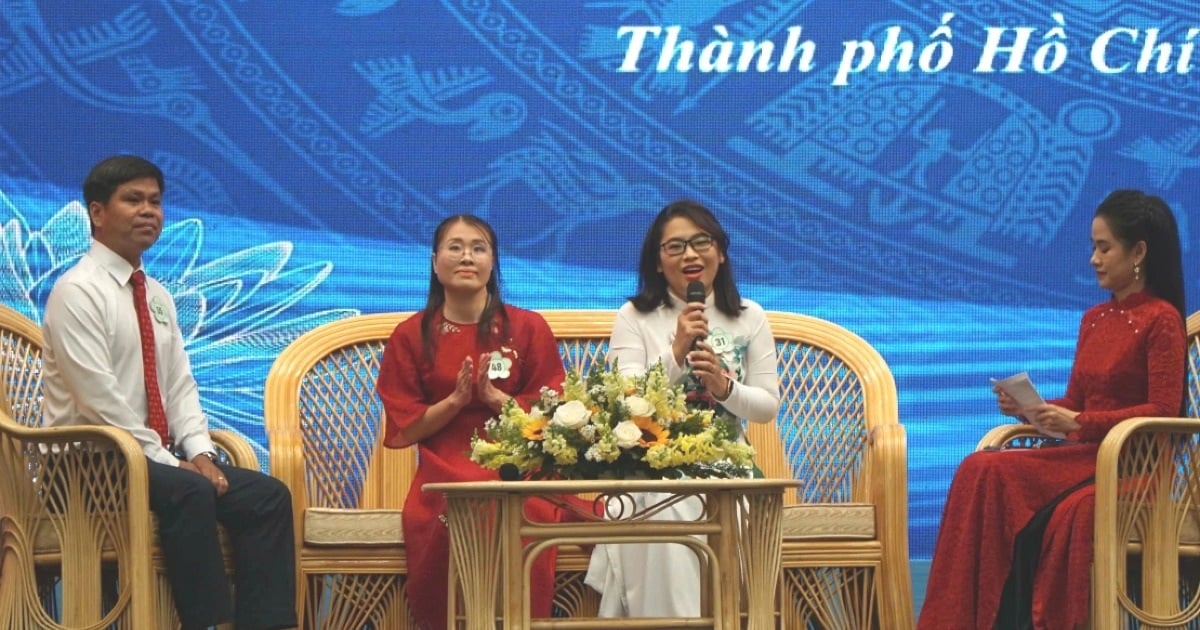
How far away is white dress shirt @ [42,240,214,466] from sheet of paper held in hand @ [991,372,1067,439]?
195 centimetres

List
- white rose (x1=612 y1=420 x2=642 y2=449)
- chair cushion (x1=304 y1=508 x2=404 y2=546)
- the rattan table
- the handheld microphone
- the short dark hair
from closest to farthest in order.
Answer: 1. the rattan table
2. white rose (x1=612 y1=420 x2=642 y2=449)
3. the handheld microphone
4. chair cushion (x1=304 y1=508 x2=404 y2=546)
5. the short dark hair

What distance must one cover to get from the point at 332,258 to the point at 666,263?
4.21 ft

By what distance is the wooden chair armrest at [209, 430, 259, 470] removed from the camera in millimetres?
4668

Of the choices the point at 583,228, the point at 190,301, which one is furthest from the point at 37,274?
the point at 583,228

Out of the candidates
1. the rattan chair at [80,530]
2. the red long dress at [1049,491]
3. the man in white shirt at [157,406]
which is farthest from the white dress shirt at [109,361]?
the red long dress at [1049,491]

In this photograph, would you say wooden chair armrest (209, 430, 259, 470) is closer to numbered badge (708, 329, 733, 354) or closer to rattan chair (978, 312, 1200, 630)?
numbered badge (708, 329, 733, 354)

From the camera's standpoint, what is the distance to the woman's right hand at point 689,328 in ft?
14.4

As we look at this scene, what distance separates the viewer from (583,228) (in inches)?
223

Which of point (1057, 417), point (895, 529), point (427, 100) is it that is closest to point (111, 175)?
point (427, 100)

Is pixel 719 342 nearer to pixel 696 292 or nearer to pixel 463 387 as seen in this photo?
pixel 696 292

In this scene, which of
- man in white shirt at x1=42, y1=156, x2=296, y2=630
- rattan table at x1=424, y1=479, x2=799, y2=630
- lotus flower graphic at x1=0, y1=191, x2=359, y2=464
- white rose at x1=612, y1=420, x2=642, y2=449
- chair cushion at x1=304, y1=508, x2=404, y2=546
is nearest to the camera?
rattan table at x1=424, y1=479, x2=799, y2=630

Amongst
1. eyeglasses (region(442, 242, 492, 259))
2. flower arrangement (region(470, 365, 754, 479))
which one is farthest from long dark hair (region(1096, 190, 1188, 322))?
eyeglasses (region(442, 242, 492, 259))

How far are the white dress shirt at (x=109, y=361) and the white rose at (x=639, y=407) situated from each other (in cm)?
115

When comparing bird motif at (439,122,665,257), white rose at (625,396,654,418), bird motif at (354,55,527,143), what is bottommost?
white rose at (625,396,654,418)
